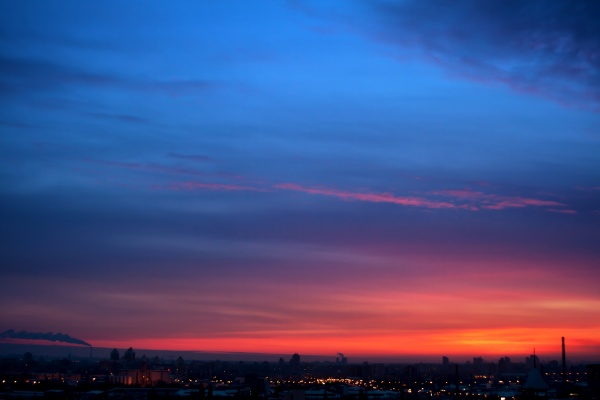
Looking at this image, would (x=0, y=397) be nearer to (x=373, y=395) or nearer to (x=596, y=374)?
(x=373, y=395)

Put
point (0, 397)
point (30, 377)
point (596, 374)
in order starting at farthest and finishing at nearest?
point (30, 377)
point (596, 374)
point (0, 397)

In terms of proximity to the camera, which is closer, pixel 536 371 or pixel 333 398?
pixel 333 398

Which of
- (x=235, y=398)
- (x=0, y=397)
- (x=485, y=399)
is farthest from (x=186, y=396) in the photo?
(x=485, y=399)

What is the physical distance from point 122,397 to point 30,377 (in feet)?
236

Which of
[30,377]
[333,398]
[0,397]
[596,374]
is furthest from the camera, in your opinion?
[30,377]

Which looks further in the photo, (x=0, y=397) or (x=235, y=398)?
(x=235, y=398)

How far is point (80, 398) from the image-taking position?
214ft

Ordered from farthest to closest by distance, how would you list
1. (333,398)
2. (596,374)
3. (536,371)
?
(596,374), (536,371), (333,398)

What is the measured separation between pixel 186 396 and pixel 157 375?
64040 mm

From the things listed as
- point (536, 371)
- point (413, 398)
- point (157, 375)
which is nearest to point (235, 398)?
point (413, 398)

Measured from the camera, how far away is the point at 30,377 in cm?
12875

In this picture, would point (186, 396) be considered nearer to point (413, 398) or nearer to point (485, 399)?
point (413, 398)

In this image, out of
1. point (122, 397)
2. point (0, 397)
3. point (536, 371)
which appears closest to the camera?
point (0, 397)

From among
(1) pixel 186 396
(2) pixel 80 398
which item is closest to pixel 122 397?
(2) pixel 80 398
